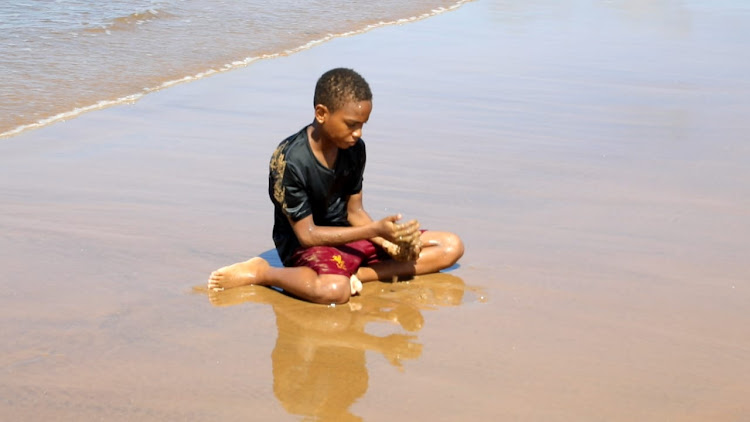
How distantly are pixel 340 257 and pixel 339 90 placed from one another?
71 cm

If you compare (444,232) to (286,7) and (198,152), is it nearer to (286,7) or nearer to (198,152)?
(198,152)

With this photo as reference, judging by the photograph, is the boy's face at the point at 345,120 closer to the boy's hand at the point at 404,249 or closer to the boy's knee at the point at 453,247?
the boy's hand at the point at 404,249

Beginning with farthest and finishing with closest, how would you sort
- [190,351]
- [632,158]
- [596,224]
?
[632,158], [596,224], [190,351]

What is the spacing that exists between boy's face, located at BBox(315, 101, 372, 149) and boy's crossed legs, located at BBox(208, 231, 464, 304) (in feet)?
1.68

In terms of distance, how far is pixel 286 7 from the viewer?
1208 cm

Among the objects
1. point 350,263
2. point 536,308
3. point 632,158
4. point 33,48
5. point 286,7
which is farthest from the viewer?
point 286,7

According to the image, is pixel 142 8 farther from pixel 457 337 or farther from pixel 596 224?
pixel 457 337

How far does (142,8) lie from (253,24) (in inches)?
51.9

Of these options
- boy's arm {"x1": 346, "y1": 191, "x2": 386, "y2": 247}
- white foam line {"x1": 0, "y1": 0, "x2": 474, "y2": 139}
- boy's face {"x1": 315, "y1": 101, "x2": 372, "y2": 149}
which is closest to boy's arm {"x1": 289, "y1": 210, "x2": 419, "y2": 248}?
boy's arm {"x1": 346, "y1": 191, "x2": 386, "y2": 247}

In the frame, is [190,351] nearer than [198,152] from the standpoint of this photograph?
Yes

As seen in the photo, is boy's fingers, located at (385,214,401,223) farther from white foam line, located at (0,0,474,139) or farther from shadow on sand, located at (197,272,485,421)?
white foam line, located at (0,0,474,139)

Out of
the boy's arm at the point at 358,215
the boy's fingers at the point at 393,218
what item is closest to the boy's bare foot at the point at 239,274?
the boy's arm at the point at 358,215

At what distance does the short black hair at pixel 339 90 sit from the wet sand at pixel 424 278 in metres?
0.80

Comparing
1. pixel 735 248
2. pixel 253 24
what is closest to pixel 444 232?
pixel 735 248
